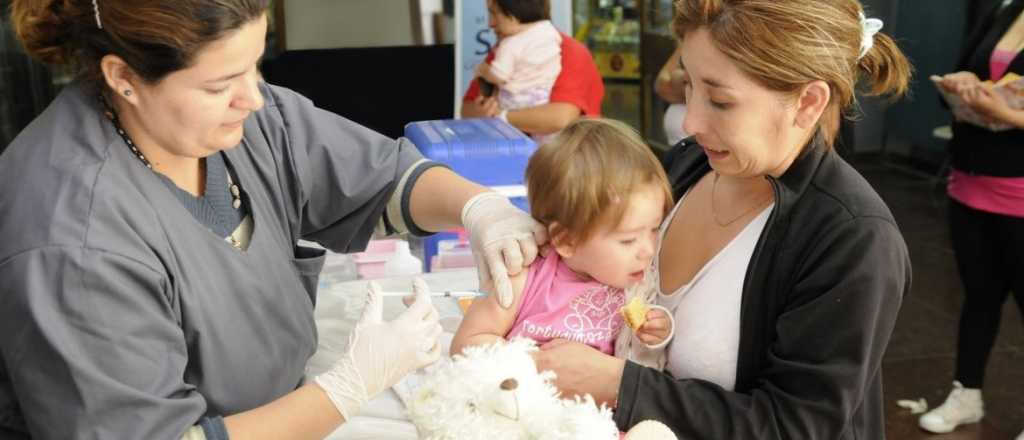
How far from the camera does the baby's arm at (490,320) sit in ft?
5.16

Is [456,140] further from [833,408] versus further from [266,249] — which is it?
[833,408]

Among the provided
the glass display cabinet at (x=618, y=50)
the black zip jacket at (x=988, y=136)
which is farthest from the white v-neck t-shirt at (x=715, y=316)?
the glass display cabinet at (x=618, y=50)

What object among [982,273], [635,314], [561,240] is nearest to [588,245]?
[561,240]

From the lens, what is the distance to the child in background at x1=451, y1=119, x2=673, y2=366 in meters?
1.50

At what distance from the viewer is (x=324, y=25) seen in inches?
166

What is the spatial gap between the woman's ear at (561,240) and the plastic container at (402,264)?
1001 mm

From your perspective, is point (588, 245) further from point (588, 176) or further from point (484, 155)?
point (484, 155)

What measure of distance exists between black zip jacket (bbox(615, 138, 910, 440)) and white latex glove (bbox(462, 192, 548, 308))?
0.27 metres

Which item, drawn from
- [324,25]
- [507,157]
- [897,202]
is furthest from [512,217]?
[897,202]

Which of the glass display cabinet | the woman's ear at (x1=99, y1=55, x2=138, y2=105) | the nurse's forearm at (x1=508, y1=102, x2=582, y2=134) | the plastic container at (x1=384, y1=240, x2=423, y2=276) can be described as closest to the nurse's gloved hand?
the woman's ear at (x1=99, y1=55, x2=138, y2=105)

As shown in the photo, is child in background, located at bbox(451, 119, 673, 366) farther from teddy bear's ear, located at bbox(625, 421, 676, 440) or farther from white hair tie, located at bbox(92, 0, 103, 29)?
white hair tie, located at bbox(92, 0, 103, 29)

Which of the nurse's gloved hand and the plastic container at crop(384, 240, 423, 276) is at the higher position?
the nurse's gloved hand

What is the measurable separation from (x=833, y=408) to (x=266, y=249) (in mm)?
935

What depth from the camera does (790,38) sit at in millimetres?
1328
